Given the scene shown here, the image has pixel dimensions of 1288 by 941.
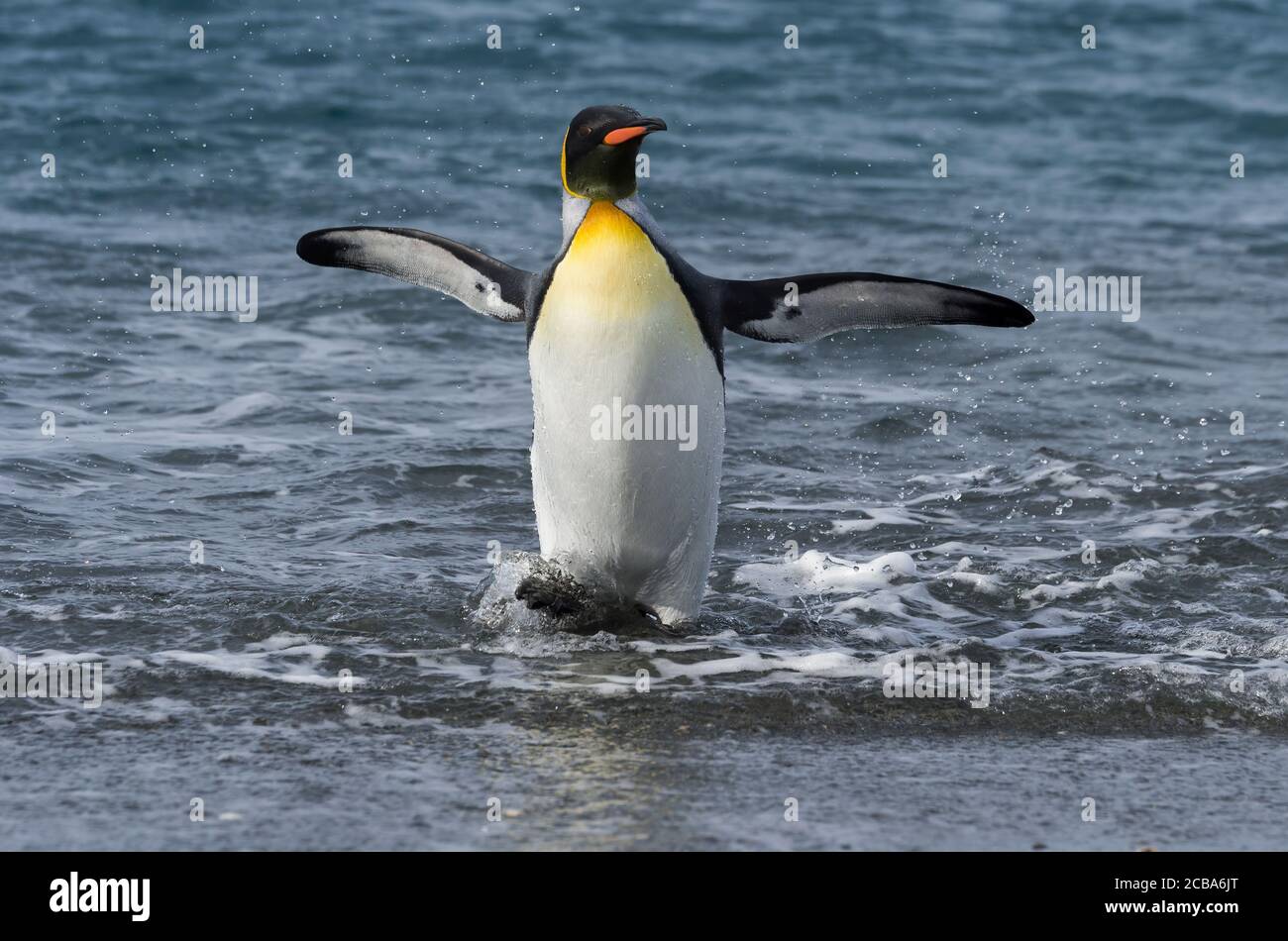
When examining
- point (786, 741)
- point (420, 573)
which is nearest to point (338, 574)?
point (420, 573)

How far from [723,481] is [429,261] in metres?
2.07

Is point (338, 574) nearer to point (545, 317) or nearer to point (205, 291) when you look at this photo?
point (545, 317)

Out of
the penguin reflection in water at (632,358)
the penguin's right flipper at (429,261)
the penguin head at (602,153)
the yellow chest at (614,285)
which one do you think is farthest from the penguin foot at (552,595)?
the penguin head at (602,153)

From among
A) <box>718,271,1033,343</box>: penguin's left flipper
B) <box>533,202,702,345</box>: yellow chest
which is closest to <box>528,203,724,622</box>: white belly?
<box>533,202,702,345</box>: yellow chest

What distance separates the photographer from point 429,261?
535 centimetres

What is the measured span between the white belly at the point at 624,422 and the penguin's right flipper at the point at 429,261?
1.21ft

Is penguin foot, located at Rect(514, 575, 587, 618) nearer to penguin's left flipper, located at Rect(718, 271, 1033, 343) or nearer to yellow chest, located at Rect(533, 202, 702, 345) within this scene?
yellow chest, located at Rect(533, 202, 702, 345)

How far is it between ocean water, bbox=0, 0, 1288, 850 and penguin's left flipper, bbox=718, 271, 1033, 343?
3.01 feet

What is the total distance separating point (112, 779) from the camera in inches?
140

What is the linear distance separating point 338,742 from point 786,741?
1060 millimetres

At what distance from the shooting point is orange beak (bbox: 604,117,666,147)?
4.48 metres

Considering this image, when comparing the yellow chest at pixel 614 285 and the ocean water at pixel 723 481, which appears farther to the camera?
the yellow chest at pixel 614 285

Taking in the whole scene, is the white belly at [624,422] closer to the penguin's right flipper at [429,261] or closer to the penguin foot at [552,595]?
the penguin foot at [552,595]

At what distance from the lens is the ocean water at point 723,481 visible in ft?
11.9
